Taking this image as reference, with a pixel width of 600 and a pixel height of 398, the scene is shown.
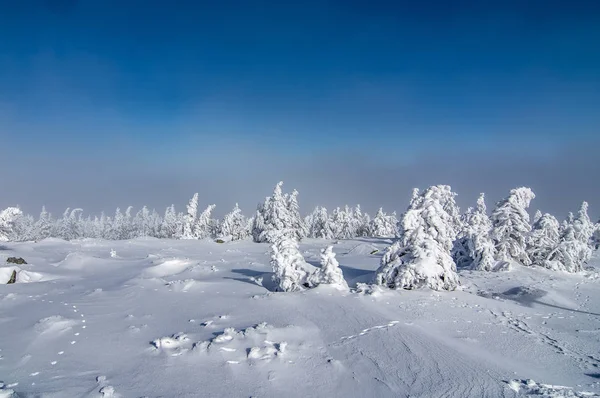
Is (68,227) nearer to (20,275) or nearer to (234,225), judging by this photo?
(234,225)

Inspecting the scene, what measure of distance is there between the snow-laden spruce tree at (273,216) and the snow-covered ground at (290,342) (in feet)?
106

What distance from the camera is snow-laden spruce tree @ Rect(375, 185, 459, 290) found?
13.7 meters

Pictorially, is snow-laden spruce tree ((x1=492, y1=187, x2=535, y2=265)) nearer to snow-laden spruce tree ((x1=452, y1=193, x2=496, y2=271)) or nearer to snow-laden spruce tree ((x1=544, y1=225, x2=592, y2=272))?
snow-laden spruce tree ((x1=452, y1=193, x2=496, y2=271))

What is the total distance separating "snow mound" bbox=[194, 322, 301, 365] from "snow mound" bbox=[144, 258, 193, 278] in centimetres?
1114

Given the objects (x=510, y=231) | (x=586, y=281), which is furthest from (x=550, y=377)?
(x=510, y=231)

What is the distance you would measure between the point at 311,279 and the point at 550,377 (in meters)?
7.98

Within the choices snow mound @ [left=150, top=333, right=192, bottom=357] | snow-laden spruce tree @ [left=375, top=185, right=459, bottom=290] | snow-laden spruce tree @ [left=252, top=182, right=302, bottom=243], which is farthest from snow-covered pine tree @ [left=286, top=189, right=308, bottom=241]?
snow mound @ [left=150, top=333, right=192, bottom=357]

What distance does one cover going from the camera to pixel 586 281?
1833 cm

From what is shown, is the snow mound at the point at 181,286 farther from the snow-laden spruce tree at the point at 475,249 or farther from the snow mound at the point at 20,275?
the snow-laden spruce tree at the point at 475,249

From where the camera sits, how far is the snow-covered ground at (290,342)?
256 inches

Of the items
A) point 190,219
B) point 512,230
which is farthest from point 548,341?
point 190,219

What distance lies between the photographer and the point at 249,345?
802cm

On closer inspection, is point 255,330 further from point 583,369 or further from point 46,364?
point 583,369


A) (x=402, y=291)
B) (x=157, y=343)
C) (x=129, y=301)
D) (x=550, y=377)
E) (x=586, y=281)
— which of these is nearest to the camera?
(x=550, y=377)
